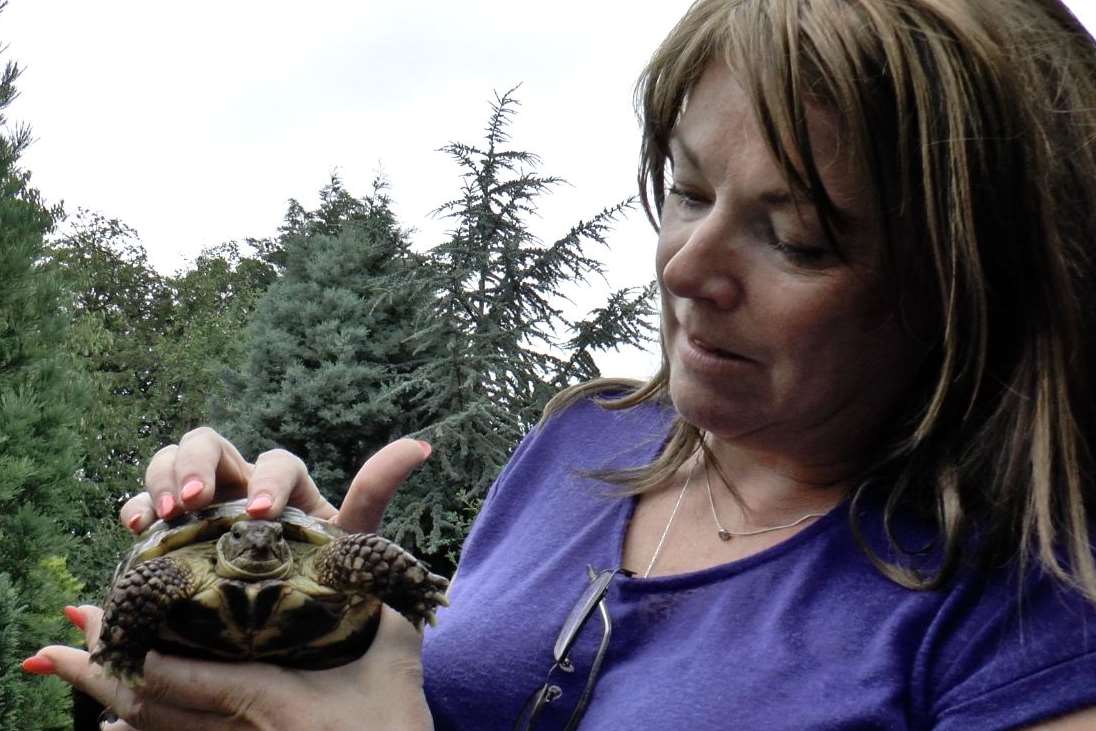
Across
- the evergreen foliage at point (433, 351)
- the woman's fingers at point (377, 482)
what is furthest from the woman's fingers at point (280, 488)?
the evergreen foliage at point (433, 351)

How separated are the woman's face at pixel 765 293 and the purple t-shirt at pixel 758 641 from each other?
0.22m

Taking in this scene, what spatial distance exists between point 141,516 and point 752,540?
A: 51.2 inches

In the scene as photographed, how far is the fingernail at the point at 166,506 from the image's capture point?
2.17m

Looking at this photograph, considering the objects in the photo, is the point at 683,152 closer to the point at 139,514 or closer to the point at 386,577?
the point at 386,577

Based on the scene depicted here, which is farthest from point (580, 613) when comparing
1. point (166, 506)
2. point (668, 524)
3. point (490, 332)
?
point (490, 332)

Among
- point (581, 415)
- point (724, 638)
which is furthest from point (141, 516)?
point (724, 638)

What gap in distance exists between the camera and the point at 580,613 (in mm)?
1923

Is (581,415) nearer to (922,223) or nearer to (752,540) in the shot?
(752,540)

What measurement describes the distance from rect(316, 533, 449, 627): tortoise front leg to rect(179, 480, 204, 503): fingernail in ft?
0.95

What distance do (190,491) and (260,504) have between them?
141 mm

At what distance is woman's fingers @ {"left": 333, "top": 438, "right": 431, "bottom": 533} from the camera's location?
218cm

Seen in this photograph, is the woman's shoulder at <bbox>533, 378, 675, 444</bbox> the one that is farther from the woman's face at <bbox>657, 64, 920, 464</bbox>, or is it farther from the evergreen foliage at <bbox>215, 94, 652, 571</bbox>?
the evergreen foliage at <bbox>215, 94, 652, 571</bbox>

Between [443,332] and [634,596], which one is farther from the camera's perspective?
[443,332]

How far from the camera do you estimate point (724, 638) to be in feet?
5.90
